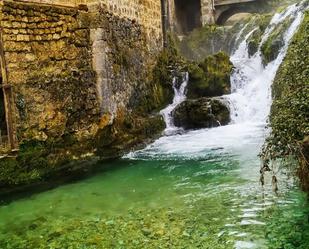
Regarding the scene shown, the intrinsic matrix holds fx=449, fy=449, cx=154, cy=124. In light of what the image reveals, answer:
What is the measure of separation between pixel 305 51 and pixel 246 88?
8801 millimetres

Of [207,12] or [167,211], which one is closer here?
[167,211]

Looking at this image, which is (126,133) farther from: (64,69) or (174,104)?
(174,104)

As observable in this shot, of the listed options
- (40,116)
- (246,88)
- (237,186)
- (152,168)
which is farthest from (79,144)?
(246,88)

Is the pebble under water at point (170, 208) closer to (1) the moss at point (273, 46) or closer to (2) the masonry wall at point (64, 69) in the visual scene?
(2) the masonry wall at point (64, 69)

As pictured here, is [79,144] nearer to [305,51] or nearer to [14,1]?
[14,1]

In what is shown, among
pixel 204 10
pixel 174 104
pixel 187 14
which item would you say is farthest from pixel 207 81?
pixel 187 14

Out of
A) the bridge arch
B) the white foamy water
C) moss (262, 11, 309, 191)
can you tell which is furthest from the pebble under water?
the bridge arch

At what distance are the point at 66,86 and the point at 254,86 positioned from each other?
757cm

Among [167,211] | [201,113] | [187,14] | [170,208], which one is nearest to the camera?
[167,211]

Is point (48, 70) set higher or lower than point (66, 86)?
higher

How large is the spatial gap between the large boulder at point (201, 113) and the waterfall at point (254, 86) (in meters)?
0.40

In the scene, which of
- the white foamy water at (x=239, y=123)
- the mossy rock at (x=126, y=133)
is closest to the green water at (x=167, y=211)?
the white foamy water at (x=239, y=123)

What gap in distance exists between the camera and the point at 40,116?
29.2 ft

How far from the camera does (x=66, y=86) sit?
9484mm
